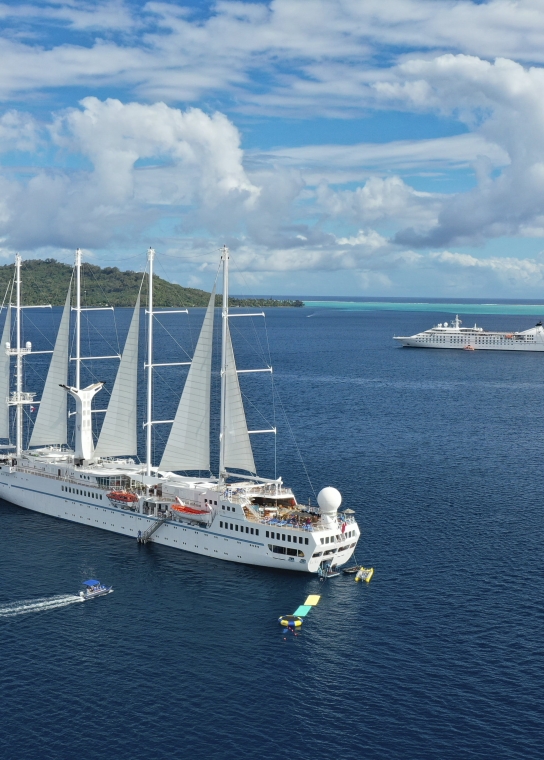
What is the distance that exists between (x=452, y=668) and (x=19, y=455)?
56.8 meters

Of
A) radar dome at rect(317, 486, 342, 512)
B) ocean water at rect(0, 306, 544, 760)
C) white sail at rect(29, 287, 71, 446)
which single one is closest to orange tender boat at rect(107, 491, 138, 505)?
ocean water at rect(0, 306, 544, 760)

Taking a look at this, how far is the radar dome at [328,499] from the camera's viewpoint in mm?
70438

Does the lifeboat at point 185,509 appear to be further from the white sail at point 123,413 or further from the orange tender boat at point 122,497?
the white sail at point 123,413

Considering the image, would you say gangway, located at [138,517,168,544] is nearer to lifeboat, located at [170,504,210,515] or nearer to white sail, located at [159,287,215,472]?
lifeboat, located at [170,504,210,515]

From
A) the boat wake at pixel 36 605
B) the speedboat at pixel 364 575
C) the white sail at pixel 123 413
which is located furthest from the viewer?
the white sail at pixel 123 413

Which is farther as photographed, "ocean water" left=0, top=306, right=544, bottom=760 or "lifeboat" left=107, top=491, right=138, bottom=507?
"lifeboat" left=107, top=491, right=138, bottom=507

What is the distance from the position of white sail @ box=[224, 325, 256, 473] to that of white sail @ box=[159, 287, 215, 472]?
2.06 metres

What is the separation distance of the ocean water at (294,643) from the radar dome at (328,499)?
581cm

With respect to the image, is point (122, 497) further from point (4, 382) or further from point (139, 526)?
point (4, 382)

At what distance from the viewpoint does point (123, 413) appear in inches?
3393

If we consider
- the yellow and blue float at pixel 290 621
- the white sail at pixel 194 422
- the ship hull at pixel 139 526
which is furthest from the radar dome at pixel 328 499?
the white sail at pixel 194 422

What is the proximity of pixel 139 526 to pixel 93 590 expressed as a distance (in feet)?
46.9

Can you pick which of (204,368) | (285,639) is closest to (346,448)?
(204,368)

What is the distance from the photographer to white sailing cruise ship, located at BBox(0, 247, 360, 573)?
7100 cm
